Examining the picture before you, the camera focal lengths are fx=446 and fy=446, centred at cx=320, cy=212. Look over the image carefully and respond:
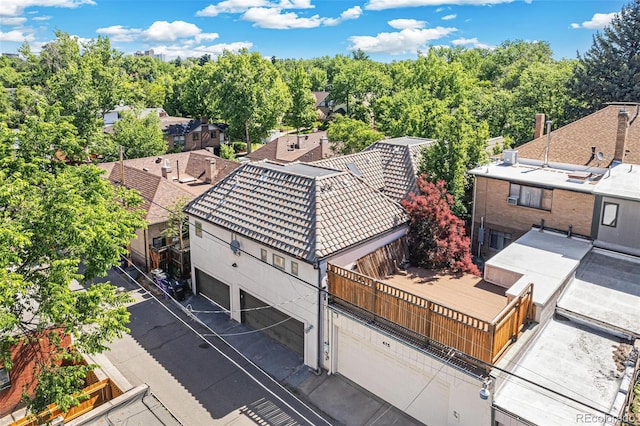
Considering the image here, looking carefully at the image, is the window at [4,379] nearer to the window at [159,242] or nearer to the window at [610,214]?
the window at [159,242]

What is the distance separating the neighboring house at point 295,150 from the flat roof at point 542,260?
22.1 m

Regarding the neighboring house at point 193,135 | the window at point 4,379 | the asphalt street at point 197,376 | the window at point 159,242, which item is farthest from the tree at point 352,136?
the window at point 4,379

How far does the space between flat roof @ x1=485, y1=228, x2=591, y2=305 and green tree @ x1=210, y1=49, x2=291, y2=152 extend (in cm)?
3859

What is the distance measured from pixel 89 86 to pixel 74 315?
29.6 m

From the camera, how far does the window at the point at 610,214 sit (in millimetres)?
18375

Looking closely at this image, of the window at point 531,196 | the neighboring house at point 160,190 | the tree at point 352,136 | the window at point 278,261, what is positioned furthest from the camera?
the tree at point 352,136

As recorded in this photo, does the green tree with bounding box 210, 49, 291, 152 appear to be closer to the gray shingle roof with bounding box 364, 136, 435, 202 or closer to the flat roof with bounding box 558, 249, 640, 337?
the gray shingle roof with bounding box 364, 136, 435, 202

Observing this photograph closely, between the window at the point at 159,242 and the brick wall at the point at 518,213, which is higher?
the brick wall at the point at 518,213

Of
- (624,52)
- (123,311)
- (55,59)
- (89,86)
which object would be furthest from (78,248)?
(624,52)

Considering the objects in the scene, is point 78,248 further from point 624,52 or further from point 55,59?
point 624,52

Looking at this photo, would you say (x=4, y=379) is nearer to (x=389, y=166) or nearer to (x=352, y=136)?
(x=389, y=166)

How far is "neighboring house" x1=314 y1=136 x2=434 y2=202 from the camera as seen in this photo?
73.4 ft

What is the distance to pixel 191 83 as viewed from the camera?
68.2 m

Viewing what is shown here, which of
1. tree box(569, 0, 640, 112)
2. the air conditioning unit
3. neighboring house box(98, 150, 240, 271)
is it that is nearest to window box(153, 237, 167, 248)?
neighboring house box(98, 150, 240, 271)
